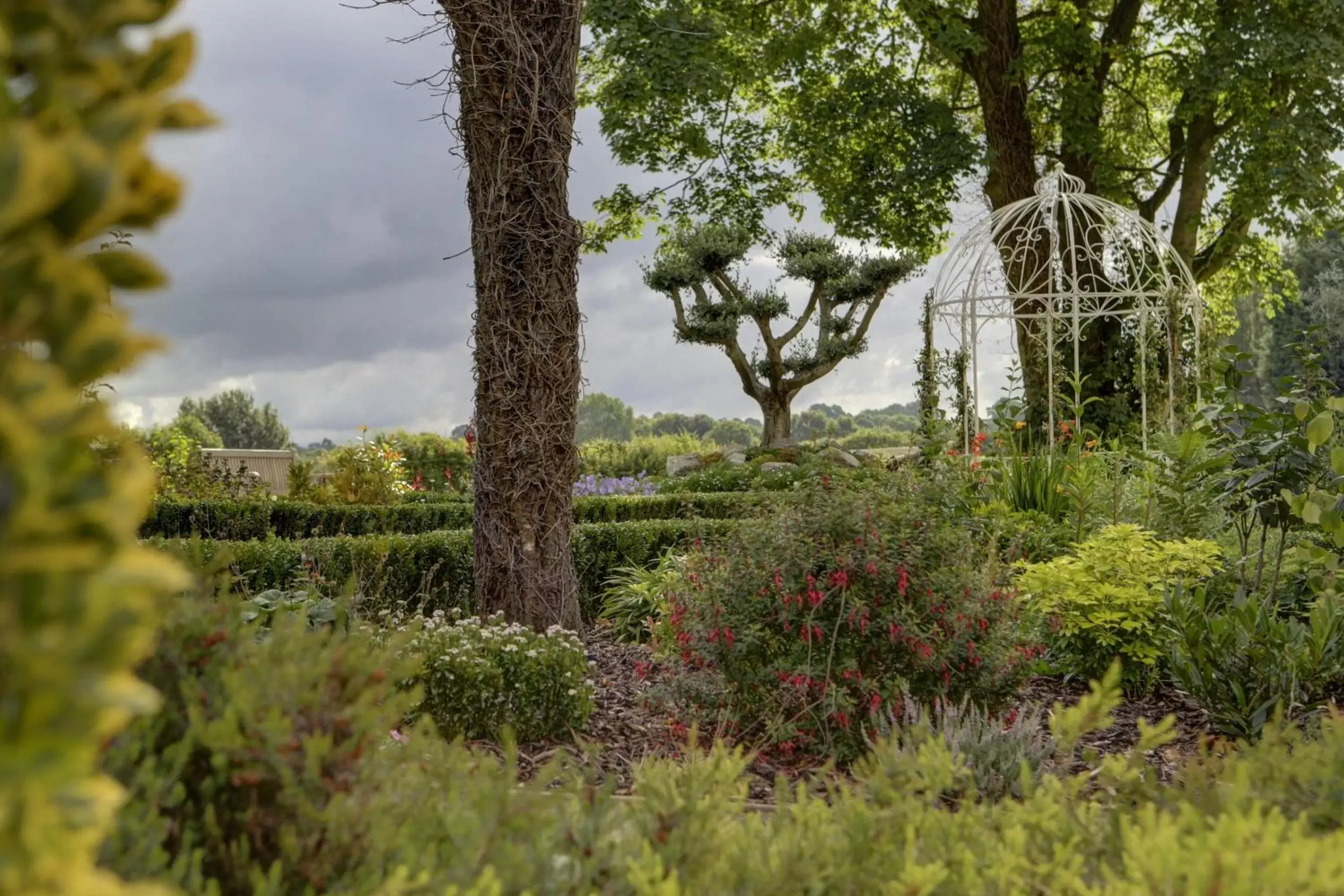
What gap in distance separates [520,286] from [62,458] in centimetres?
486

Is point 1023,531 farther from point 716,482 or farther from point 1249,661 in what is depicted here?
point 716,482

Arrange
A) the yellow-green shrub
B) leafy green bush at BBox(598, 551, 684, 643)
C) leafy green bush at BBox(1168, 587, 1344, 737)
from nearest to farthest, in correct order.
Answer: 1. the yellow-green shrub
2. leafy green bush at BBox(1168, 587, 1344, 737)
3. leafy green bush at BBox(598, 551, 684, 643)

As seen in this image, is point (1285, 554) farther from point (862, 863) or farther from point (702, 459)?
point (702, 459)

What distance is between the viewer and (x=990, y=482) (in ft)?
27.4

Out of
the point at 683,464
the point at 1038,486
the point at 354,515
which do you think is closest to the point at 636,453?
the point at 683,464

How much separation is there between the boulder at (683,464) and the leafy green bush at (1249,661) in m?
14.2

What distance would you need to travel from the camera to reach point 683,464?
19.3 metres

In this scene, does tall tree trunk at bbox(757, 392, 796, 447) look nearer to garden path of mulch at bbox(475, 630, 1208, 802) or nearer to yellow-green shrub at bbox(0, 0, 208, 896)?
garden path of mulch at bbox(475, 630, 1208, 802)

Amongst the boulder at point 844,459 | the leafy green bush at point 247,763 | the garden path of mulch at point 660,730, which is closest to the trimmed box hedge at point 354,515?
the garden path of mulch at point 660,730

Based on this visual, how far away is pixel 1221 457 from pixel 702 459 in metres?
14.8

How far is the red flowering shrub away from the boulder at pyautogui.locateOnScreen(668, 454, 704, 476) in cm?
1405

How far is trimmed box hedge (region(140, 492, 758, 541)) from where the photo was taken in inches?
365

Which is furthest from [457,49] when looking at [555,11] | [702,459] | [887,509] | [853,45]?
[702,459]

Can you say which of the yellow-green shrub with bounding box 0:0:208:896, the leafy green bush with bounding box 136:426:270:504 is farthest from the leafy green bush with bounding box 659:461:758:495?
the yellow-green shrub with bounding box 0:0:208:896
